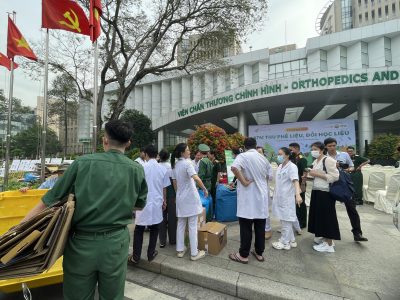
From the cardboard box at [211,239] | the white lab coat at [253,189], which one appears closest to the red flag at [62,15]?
the white lab coat at [253,189]

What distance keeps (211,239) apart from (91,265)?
7.93 feet

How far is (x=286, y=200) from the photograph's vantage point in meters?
4.05

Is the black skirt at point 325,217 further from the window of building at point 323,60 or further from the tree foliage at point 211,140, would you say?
the window of building at point 323,60

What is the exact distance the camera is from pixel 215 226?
4.11 m

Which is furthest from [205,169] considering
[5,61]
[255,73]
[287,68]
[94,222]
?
[287,68]

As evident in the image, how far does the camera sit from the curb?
2730mm

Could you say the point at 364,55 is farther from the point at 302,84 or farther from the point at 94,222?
the point at 94,222

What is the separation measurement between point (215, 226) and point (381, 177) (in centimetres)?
647

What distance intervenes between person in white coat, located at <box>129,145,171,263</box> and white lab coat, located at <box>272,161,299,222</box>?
1883mm

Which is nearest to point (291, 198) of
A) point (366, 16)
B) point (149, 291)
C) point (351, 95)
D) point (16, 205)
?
point (149, 291)

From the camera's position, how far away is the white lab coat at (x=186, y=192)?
11.8 ft

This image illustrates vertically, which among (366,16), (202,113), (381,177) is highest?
(366,16)

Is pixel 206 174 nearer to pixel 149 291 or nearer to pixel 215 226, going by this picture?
pixel 215 226

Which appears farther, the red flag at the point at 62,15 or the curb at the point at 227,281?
the red flag at the point at 62,15
